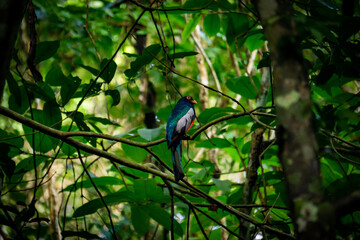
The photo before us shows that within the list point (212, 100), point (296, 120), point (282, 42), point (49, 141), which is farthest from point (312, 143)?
point (212, 100)

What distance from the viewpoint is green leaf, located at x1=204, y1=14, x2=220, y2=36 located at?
3.01 m

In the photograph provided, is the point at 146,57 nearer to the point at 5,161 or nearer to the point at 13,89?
the point at 13,89

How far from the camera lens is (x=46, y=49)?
1976 millimetres

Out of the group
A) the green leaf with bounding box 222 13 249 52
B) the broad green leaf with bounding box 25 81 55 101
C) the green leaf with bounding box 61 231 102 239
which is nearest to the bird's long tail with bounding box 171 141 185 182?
the green leaf with bounding box 61 231 102 239

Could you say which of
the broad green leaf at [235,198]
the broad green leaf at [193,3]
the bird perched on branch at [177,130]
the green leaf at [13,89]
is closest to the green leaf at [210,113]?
the bird perched on branch at [177,130]

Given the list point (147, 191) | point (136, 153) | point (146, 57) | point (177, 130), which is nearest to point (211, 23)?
point (177, 130)

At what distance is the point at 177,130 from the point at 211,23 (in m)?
1.06

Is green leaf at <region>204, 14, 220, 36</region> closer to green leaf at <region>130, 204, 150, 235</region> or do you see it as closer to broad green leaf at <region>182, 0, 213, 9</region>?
broad green leaf at <region>182, 0, 213, 9</region>

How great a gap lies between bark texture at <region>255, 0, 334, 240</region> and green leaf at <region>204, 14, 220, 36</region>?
220cm

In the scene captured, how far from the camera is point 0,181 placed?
168 cm

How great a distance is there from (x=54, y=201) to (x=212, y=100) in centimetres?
370

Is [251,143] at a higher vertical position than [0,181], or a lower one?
higher

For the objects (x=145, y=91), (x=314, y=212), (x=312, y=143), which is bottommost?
(x=314, y=212)

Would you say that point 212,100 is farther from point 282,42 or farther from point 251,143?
point 282,42
